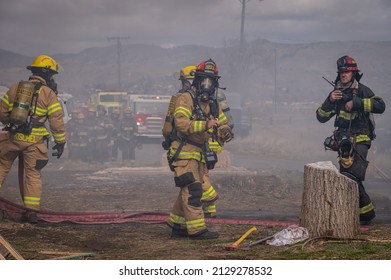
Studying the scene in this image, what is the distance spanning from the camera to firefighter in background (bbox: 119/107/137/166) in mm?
22000

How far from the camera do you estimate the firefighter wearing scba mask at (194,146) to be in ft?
26.8

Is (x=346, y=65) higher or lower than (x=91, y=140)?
higher

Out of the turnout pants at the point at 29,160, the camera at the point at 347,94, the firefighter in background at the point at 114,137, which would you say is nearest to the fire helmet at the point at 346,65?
the camera at the point at 347,94

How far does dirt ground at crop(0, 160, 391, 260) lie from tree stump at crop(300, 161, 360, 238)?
1.29 feet

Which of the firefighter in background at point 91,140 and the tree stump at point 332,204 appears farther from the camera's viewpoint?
the firefighter in background at point 91,140

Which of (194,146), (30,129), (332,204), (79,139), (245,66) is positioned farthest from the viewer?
(245,66)

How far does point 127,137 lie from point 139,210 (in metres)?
10.5

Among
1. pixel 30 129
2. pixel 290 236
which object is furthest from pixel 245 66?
pixel 290 236

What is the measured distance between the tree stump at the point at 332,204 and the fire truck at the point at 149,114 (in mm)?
18891

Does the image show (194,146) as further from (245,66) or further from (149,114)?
(245,66)

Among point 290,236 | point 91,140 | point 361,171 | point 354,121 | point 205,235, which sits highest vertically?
point 354,121

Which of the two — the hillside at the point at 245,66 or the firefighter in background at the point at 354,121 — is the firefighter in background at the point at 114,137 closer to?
the firefighter in background at the point at 354,121

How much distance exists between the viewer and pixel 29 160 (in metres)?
9.43
